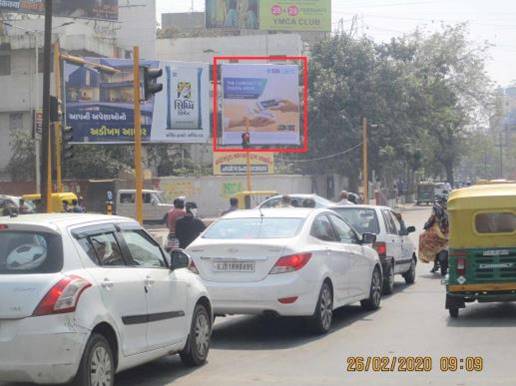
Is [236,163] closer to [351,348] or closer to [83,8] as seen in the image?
[83,8]

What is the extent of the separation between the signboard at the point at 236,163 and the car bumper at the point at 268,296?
43.2 metres

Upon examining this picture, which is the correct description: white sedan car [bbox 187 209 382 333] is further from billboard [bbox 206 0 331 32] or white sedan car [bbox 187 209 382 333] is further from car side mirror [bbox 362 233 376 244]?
billboard [bbox 206 0 331 32]

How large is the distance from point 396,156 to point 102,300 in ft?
184

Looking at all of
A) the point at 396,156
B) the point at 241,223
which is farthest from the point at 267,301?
the point at 396,156

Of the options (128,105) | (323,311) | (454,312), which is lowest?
(454,312)

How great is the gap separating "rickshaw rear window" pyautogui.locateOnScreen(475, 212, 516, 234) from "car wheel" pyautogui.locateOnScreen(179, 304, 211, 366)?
468cm

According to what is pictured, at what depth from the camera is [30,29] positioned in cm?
5966

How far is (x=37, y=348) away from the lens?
6805 mm

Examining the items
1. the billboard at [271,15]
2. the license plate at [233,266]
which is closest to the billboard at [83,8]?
the billboard at [271,15]

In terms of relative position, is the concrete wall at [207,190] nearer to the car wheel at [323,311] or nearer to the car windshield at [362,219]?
the car windshield at [362,219]

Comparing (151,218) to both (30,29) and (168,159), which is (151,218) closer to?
(168,159)

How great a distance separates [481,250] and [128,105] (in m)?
36.0

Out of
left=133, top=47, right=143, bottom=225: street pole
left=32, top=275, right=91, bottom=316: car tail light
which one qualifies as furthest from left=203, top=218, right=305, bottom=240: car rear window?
left=133, top=47, right=143, bottom=225: street pole

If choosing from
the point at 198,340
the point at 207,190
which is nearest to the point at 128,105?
the point at 207,190
